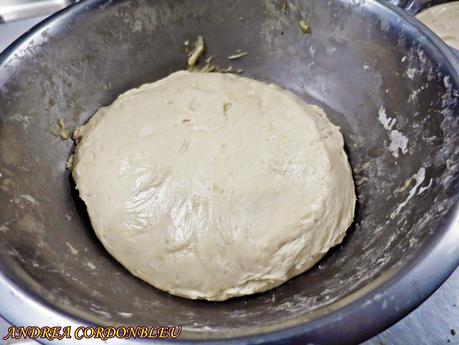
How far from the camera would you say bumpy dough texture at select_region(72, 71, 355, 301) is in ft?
3.08

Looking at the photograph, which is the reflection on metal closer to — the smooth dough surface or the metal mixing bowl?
the metal mixing bowl

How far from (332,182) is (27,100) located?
0.74 metres

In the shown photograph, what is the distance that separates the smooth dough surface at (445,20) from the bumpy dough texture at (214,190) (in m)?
0.88

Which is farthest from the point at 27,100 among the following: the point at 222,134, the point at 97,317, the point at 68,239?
the point at 97,317

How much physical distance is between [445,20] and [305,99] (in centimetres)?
82

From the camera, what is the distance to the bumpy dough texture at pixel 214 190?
94 centimetres

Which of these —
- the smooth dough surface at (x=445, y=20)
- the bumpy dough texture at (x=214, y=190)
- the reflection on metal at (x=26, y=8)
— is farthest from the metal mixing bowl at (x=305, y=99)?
the smooth dough surface at (x=445, y=20)

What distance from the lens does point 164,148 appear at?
102cm

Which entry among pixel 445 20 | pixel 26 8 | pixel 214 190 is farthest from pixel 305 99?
pixel 26 8

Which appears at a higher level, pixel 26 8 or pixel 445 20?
pixel 26 8

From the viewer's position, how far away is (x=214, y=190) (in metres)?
0.97

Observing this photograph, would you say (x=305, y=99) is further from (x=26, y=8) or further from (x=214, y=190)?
(x=26, y=8)

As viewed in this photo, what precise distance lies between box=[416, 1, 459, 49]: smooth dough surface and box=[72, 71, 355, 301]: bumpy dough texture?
0.88 meters

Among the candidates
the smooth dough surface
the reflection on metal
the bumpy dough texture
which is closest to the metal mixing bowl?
the bumpy dough texture
